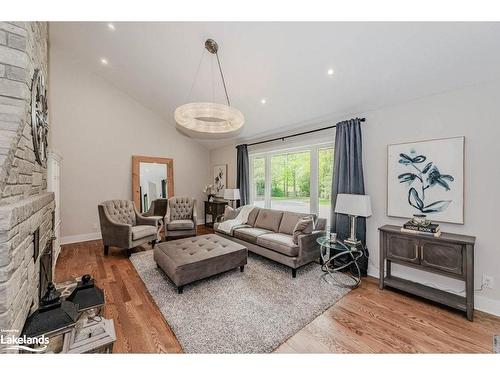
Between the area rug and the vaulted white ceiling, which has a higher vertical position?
the vaulted white ceiling

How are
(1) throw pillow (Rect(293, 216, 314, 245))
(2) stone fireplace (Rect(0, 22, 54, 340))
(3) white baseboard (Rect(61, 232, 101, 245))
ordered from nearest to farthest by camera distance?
(2) stone fireplace (Rect(0, 22, 54, 340))
(1) throw pillow (Rect(293, 216, 314, 245))
(3) white baseboard (Rect(61, 232, 101, 245))

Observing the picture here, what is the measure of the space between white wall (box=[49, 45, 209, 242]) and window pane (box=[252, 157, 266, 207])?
8.83 feet

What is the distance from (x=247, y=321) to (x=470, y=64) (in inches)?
133

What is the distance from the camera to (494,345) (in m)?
1.65

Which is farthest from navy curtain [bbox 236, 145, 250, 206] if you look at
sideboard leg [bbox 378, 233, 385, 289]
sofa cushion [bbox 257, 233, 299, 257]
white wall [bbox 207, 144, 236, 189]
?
sideboard leg [bbox 378, 233, 385, 289]

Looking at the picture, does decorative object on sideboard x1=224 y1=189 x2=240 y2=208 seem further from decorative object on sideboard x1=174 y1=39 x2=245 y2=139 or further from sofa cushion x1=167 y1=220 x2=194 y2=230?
decorative object on sideboard x1=174 y1=39 x2=245 y2=139

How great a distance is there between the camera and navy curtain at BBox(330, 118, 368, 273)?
3.02 metres

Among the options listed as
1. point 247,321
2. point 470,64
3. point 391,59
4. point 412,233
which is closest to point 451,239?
point 412,233

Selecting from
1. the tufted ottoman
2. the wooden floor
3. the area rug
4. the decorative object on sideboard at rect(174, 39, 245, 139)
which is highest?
the decorative object on sideboard at rect(174, 39, 245, 139)

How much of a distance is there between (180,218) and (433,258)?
456cm

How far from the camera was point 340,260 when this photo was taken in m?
3.20

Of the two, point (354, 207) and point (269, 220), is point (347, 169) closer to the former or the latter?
point (354, 207)
